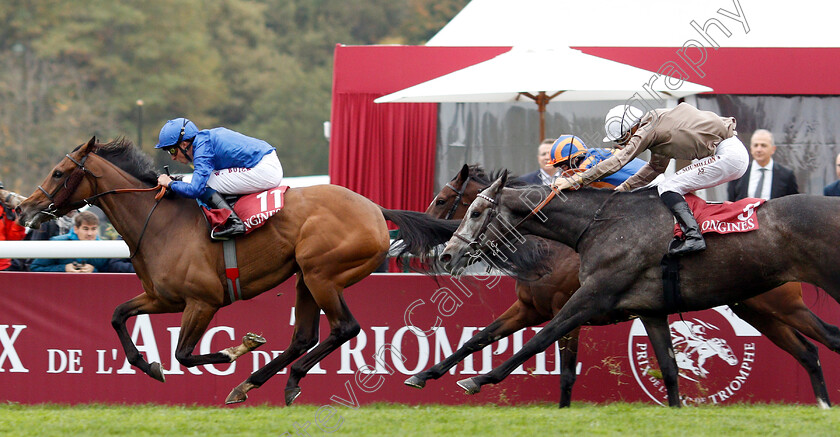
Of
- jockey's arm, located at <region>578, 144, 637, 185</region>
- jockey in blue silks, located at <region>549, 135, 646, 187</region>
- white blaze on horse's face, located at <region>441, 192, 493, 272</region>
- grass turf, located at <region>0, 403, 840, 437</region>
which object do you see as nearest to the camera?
grass turf, located at <region>0, 403, 840, 437</region>

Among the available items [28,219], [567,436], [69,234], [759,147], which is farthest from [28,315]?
[759,147]

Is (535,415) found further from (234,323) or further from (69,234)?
(69,234)

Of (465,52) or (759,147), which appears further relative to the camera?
(465,52)

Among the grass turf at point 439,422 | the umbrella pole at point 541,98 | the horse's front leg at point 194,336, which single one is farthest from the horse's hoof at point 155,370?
the umbrella pole at point 541,98

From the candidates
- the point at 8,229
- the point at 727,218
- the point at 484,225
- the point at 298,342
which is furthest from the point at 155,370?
the point at 727,218

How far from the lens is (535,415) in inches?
215

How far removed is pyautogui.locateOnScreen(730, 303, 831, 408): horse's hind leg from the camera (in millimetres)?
6402

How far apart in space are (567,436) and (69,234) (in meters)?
4.56

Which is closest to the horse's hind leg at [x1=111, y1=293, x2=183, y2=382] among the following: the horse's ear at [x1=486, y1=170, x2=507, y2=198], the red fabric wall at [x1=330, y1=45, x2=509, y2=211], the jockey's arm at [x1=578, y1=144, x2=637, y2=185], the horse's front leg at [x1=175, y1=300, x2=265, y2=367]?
the horse's front leg at [x1=175, y1=300, x2=265, y2=367]

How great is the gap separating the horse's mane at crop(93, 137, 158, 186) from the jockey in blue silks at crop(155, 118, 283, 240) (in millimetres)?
264

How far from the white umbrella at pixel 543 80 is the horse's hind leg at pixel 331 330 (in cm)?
256

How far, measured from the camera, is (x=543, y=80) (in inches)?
322

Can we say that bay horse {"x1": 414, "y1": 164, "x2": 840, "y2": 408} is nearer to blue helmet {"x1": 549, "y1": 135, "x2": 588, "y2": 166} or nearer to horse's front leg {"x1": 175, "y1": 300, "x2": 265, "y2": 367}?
blue helmet {"x1": 549, "y1": 135, "x2": 588, "y2": 166}

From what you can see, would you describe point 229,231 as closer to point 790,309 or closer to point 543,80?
point 543,80
